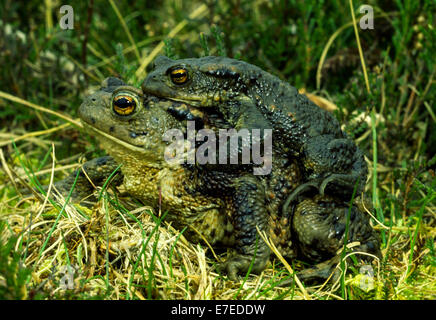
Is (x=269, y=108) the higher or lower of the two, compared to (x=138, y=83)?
lower

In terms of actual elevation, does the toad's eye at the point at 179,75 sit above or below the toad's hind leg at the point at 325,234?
above

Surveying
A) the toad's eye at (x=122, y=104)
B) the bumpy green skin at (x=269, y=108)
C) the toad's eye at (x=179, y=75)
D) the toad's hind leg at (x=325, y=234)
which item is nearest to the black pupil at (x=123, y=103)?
the toad's eye at (x=122, y=104)

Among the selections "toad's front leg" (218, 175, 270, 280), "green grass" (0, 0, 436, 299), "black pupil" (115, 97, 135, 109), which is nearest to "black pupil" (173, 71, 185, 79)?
"black pupil" (115, 97, 135, 109)

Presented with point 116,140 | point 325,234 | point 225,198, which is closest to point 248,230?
point 225,198

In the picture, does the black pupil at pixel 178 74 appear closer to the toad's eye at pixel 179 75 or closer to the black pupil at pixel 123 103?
the toad's eye at pixel 179 75

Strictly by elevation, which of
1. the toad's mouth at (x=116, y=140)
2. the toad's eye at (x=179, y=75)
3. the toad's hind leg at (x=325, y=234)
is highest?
the toad's eye at (x=179, y=75)

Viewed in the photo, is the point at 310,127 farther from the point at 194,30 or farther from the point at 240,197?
the point at 194,30

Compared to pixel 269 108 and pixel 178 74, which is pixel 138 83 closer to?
pixel 178 74
